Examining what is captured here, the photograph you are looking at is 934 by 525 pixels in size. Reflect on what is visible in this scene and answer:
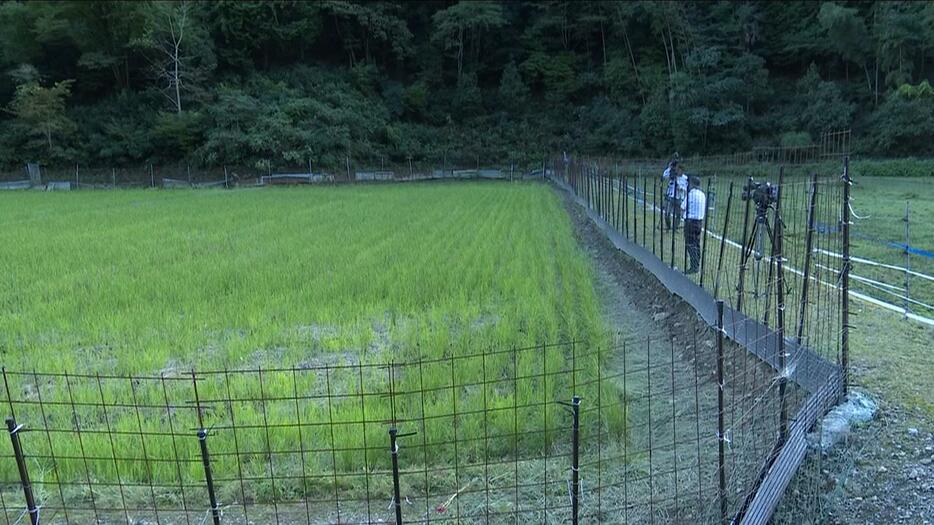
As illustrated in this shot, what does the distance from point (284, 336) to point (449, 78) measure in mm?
41529

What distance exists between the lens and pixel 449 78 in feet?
149

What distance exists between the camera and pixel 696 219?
26.7 feet

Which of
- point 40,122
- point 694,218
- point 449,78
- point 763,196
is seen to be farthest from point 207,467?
point 449,78

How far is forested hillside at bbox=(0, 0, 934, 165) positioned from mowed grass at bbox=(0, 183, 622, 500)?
78.5ft

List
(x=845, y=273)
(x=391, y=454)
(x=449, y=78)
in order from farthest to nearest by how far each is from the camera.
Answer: (x=449, y=78) < (x=845, y=273) < (x=391, y=454)

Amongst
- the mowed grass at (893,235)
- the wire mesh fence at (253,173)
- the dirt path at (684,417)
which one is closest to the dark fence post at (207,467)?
the dirt path at (684,417)

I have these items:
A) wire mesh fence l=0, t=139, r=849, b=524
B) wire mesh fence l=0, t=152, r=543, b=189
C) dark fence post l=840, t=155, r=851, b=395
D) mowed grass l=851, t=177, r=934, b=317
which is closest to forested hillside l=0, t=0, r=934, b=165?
wire mesh fence l=0, t=152, r=543, b=189

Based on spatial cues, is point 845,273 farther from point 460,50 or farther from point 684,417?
point 460,50

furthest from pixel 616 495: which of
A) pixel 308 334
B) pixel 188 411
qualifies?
pixel 308 334

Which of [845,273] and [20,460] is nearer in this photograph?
[20,460]

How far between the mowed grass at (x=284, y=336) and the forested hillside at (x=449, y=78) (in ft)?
78.5

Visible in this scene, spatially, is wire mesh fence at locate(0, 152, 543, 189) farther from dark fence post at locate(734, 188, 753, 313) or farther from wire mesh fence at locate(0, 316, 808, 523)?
wire mesh fence at locate(0, 316, 808, 523)

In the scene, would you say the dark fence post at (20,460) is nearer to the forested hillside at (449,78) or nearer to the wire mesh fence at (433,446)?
the wire mesh fence at (433,446)

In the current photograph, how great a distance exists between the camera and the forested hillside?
113ft
